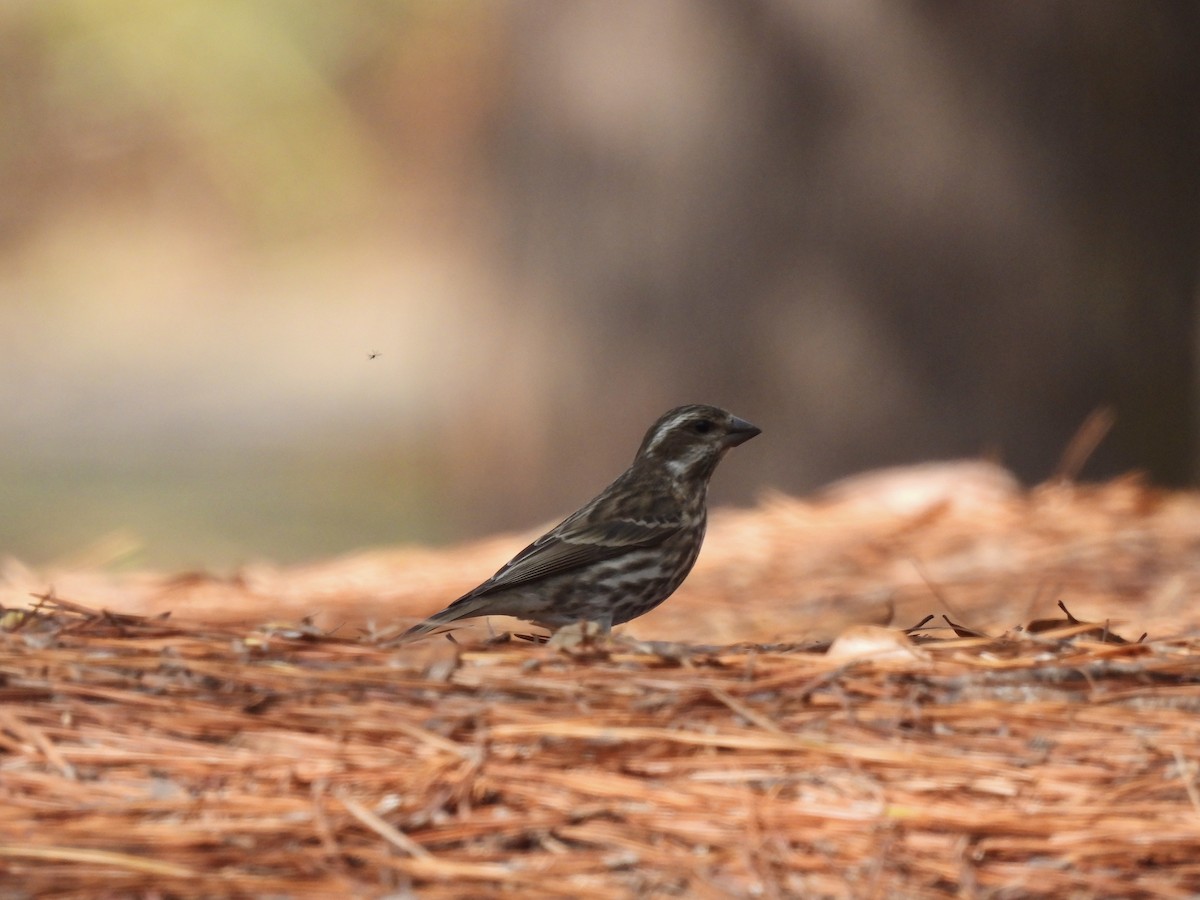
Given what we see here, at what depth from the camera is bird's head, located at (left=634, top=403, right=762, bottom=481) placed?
15.8 feet

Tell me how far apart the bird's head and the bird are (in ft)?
0.16

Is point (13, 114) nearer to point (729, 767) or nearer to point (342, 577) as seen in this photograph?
point (342, 577)

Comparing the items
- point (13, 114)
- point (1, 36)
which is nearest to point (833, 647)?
point (1, 36)

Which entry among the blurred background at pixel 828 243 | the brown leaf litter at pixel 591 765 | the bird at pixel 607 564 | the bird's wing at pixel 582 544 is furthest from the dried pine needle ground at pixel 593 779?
the blurred background at pixel 828 243

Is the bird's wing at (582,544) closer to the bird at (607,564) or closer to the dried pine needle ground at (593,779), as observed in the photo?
the bird at (607,564)

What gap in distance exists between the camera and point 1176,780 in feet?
7.11

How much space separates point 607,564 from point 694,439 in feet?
2.22

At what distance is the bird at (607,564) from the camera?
4.23m

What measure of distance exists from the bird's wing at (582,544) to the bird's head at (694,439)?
34 cm

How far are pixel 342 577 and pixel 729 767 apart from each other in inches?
151

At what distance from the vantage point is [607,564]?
4.38m

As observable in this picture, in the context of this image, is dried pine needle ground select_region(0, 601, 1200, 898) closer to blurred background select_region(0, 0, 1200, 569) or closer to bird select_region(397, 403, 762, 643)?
bird select_region(397, 403, 762, 643)

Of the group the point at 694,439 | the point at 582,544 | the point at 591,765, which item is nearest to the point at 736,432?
the point at 694,439

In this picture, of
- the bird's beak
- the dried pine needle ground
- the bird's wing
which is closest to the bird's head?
the bird's beak
